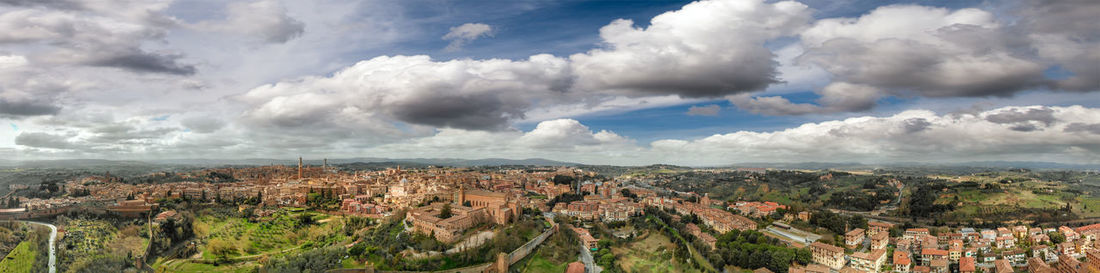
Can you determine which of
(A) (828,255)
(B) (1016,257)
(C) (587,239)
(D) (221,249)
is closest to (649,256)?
(C) (587,239)

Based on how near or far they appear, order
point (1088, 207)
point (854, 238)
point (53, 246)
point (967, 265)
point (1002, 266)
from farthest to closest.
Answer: point (1088, 207) → point (854, 238) → point (967, 265) → point (1002, 266) → point (53, 246)

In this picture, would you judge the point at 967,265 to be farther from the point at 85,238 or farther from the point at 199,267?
the point at 85,238

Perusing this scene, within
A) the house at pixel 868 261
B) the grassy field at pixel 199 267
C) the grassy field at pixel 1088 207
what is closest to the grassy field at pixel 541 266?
the grassy field at pixel 199 267

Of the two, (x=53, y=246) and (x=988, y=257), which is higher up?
(x=53, y=246)

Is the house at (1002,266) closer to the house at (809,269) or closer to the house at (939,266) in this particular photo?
the house at (939,266)

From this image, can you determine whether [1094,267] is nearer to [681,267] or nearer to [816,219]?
[816,219]

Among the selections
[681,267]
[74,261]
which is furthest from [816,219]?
[74,261]
